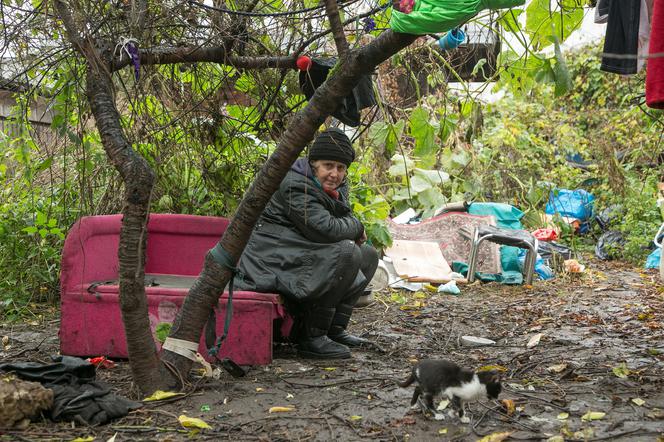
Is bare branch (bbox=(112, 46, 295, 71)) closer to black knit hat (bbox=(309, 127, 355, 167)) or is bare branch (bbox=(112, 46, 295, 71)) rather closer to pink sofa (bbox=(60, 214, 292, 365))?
black knit hat (bbox=(309, 127, 355, 167))

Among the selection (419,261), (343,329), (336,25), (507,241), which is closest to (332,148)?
(336,25)

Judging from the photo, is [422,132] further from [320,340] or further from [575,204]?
[575,204]

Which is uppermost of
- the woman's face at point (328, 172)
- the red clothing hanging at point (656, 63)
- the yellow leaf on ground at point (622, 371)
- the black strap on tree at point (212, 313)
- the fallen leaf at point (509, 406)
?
the red clothing hanging at point (656, 63)

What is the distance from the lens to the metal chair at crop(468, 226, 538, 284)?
28.0 feet

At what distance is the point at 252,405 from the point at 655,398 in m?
2.13

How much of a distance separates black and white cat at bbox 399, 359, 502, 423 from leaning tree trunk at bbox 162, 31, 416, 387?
3.91 ft

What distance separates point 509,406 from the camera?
3.52 meters

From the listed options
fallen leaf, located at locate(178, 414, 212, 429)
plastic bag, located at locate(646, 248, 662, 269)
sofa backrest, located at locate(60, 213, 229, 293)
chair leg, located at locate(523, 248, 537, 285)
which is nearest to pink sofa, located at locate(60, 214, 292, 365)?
sofa backrest, located at locate(60, 213, 229, 293)

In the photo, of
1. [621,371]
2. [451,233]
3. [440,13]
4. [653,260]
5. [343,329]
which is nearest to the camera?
[440,13]

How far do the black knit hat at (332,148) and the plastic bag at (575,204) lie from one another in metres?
9.37

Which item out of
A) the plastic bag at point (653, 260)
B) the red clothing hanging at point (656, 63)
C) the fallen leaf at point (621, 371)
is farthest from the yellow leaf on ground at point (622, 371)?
the plastic bag at point (653, 260)

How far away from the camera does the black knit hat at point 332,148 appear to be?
15.3 feet

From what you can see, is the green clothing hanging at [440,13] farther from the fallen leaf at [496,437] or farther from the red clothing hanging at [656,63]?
the fallen leaf at [496,437]

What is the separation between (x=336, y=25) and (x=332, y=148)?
126 centimetres
